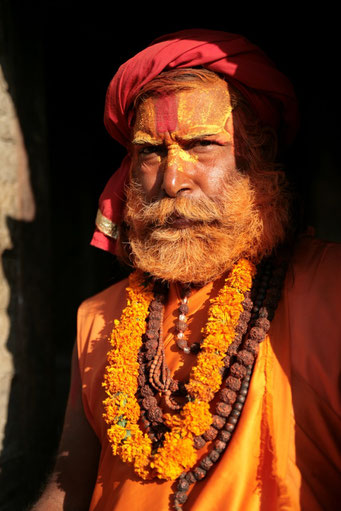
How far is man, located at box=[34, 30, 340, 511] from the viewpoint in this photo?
142 cm

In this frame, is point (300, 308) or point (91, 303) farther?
point (91, 303)

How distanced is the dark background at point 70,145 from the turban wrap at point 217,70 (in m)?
0.64

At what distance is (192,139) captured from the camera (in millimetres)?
1770

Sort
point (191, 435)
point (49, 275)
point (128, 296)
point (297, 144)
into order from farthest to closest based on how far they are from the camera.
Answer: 1. point (297, 144)
2. point (49, 275)
3. point (128, 296)
4. point (191, 435)

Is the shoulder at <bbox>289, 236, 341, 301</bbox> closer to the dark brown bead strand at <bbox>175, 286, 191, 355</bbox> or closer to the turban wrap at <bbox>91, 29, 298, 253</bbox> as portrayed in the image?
the dark brown bead strand at <bbox>175, 286, 191, 355</bbox>

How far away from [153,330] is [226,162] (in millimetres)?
707

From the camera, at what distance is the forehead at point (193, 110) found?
1.76 m

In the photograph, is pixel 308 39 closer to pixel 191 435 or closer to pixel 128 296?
pixel 128 296

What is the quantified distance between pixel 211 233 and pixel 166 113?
487 millimetres

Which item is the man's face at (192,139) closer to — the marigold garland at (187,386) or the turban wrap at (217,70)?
the turban wrap at (217,70)

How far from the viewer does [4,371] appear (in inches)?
90.1

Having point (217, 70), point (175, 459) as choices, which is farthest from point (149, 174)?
point (175, 459)

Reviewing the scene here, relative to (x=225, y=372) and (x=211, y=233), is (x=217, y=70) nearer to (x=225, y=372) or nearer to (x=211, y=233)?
(x=211, y=233)

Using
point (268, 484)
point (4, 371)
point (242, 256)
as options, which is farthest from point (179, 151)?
point (4, 371)
